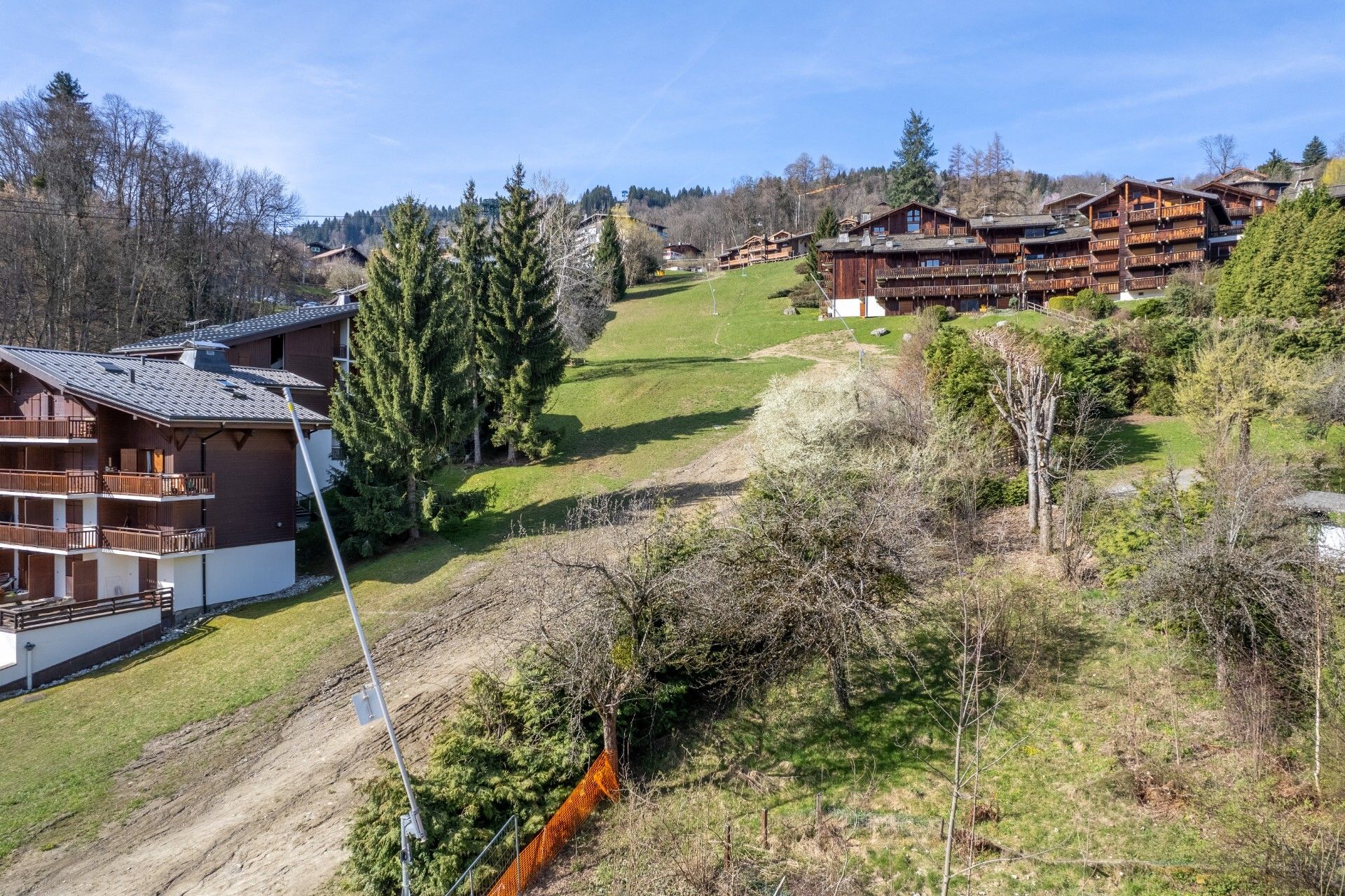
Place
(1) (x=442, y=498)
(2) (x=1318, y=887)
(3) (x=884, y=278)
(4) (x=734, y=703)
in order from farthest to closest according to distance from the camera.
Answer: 1. (3) (x=884, y=278)
2. (1) (x=442, y=498)
3. (4) (x=734, y=703)
4. (2) (x=1318, y=887)

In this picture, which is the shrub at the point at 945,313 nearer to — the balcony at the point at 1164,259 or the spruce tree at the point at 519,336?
the balcony at the point at 1164,259

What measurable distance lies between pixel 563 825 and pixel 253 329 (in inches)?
1281

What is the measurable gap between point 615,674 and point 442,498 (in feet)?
55.8

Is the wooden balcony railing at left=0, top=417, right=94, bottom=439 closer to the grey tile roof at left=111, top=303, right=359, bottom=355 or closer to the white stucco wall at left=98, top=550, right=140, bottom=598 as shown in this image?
the white stucco wall at left=98, top=550, right=140, bottom=598

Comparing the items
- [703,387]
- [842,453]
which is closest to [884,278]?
[703,387]

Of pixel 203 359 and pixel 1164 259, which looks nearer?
pixel 203 359

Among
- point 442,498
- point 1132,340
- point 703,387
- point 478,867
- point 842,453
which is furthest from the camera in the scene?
point 703,387

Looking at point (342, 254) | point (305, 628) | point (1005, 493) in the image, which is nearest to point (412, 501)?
point (305, 628)

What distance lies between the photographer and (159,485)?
83.3ft

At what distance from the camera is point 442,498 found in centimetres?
2866

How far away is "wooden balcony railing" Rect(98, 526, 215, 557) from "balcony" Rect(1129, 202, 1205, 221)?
60.8 m

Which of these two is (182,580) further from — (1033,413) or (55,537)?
(1033,413)

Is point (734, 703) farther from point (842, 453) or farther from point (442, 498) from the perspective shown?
point (442, 498)

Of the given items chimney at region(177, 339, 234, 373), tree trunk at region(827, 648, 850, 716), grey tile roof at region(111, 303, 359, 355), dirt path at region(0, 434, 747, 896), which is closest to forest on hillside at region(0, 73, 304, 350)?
grey tile roof at region(111, 303, 359, 355)
